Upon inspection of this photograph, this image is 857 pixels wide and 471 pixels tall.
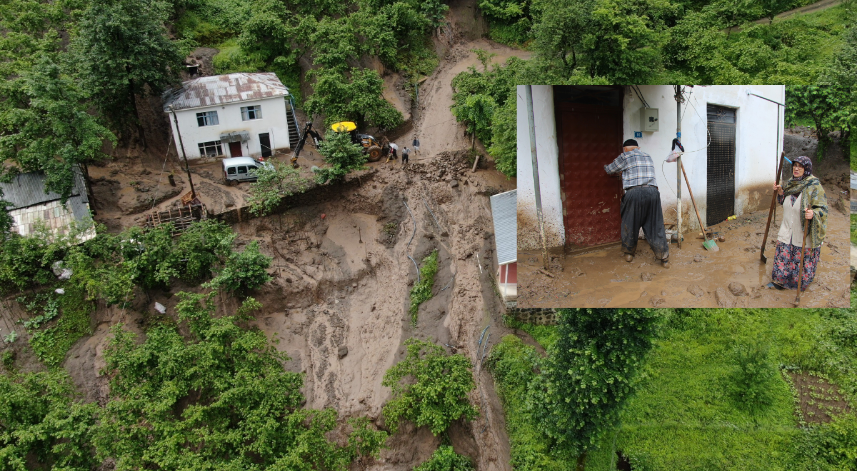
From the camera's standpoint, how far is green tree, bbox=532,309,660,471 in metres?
10.1

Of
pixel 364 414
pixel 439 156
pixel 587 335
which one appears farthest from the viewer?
pixel 439 156

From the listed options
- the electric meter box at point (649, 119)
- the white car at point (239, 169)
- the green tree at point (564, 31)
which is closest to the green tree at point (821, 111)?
the electric meter box at point (649, 119)

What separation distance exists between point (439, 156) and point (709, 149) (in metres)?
14.1

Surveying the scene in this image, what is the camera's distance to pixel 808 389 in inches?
543

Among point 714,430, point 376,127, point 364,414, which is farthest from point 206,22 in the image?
point 714,430

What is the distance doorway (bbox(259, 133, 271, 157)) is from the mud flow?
1658 centimetres

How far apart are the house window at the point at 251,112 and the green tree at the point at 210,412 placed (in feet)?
28.5

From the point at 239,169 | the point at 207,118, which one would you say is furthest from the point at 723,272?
the point at 207,118

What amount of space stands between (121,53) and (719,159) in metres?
19.0

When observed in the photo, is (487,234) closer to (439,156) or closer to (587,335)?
(439,156)

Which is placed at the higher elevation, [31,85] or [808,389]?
[31,85]

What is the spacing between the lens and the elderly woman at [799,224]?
607 centimetres

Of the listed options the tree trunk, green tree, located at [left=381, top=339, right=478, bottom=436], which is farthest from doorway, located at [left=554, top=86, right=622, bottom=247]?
the tree trunk

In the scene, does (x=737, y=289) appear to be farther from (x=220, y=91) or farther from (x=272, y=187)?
(x=220, y=91)
